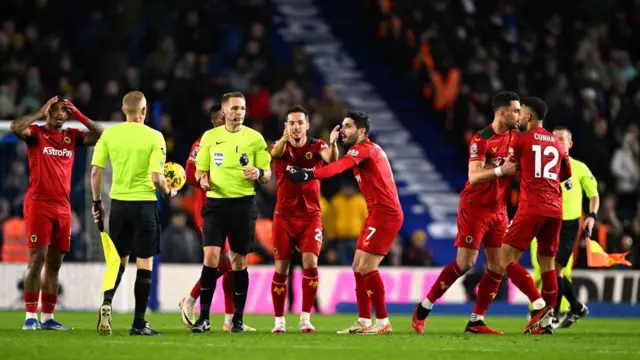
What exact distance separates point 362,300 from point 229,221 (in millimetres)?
1735

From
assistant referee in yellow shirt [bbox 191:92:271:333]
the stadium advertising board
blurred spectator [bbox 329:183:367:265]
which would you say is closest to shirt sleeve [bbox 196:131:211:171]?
assistant referee in yellow shirt [bbox 191:92:271:333]

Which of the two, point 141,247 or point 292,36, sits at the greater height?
point 292,36

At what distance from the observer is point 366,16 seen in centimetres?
Result: 2894

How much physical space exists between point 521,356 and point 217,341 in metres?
2.79

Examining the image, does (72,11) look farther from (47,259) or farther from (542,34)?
(47,259)

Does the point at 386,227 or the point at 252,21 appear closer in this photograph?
the point at 386,227

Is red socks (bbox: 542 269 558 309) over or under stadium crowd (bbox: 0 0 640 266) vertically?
under

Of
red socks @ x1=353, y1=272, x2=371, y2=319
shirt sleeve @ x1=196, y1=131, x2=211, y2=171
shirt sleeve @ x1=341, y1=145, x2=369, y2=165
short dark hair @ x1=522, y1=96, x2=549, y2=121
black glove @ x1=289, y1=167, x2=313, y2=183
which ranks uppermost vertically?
short dark hair @ x1=522, y1=96, x2=549, y2=121

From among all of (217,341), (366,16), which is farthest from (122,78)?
(217,341)

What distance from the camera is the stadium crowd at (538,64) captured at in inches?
893

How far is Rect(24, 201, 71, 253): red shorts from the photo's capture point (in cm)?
1306

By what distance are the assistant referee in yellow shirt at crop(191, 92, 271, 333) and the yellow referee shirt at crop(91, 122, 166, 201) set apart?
76 cm

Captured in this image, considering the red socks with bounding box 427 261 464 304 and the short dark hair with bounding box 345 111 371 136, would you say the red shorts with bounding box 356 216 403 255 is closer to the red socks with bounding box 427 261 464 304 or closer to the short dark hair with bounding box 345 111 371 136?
the red socks with bounding box 427 261 464 304

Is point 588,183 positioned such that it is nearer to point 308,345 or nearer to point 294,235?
point 294,235
